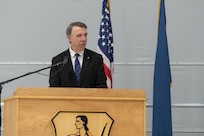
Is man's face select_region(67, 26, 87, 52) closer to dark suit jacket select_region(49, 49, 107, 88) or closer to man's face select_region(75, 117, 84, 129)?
dark suit jacket select_region(49, 49, 107, 88)

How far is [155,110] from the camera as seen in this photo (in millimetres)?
7410

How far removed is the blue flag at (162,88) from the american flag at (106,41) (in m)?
0.66

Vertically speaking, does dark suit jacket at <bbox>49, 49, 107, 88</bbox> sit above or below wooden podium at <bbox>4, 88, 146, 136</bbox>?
above

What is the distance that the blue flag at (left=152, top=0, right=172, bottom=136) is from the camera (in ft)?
24.2

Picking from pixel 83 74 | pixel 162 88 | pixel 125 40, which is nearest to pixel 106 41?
pixel 125 40

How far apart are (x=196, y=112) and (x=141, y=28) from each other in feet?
4.89

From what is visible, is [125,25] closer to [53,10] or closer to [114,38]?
[114,38]

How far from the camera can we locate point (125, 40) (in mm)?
7922

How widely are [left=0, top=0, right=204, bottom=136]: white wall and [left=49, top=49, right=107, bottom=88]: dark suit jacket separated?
187 cm

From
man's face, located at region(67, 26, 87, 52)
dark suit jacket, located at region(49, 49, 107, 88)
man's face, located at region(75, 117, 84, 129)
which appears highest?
man's face, located at region(67, 26, 87, 52)

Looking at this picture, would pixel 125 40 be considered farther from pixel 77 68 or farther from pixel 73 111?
pixel 73 111

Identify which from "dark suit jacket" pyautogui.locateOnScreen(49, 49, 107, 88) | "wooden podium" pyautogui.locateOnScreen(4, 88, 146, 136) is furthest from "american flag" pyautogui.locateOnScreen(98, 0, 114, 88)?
"wooden podium" pyautogui.locateOnScreen(4, 88, 146, 136)

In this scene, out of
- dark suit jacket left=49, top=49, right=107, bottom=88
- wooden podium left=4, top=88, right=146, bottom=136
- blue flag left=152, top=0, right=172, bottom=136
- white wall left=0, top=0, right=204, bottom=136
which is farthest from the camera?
white wall left=0, top=0, right=204, bottom=136

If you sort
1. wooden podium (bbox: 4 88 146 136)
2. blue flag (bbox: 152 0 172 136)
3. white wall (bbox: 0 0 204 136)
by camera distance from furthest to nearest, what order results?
white wall (bbox: 0 0 204 136) → blue flag (bbox: 152 0 172 136) → wooden podium (bbox: 4 88 146 136)
